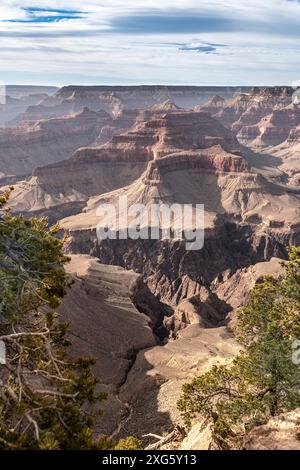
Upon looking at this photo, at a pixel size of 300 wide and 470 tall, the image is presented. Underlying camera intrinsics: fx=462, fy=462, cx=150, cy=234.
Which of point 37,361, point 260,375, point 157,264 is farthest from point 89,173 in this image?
point 37,361

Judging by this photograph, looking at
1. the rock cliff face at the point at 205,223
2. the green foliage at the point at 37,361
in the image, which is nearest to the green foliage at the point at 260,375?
the green foliage at the point at 37,361

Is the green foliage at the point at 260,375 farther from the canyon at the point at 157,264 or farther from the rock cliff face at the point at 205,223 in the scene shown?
the rock cliff face at the point at 205,223

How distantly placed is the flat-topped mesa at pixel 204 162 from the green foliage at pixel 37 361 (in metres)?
131

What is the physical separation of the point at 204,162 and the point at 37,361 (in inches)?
6021

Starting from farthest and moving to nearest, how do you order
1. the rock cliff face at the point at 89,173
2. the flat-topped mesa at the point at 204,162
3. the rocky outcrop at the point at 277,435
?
1. the rock cliff face at the point at 89,173
2. the flat-topped mesa at the point at 204,162
3. the rocky outcrop at the point at 277,435

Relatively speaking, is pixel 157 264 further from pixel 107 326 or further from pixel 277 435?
pixel 277 435

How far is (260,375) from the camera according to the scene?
23.7 m

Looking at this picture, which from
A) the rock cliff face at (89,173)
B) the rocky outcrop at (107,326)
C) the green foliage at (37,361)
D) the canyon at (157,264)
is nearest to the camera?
the green foliage at (37,361)

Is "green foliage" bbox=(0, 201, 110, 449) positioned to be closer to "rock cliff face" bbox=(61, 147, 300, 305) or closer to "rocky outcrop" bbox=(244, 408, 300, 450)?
"rocky outcrop" bbox=(244, 408, 300, 450)

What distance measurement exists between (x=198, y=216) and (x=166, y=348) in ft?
252

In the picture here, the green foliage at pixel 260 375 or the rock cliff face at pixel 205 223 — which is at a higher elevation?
the green foliage at pixel 260 375

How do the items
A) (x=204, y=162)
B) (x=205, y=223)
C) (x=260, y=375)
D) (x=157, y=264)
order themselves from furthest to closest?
(x=204, y=162), (x=205, y=223), (x=157, y=264), (x=260, y=375)

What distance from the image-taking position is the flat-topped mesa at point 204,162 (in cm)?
15782
